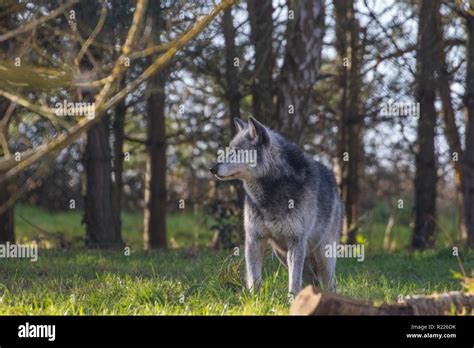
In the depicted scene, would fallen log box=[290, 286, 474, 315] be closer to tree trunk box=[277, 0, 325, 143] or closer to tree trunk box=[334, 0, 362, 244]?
tree trunk box=[277, 0, 325, 143]

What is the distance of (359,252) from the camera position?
13.4 meters

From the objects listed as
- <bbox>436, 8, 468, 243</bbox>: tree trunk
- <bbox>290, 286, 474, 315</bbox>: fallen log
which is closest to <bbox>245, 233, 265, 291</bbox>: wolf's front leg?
<bbox>290, 286, 474, 315</bbox>: fallen log

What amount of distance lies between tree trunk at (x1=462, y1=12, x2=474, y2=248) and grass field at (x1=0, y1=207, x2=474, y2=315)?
2.10 metres

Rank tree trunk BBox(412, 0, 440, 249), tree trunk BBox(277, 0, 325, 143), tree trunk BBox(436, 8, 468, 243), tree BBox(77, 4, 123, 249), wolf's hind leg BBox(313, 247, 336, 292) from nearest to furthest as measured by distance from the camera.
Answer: wolf's hind leg BBox(313, 247, 336, 292) < tree trunk BBox(277, 0, 325, 143) < tree BBox(77, 4, 123, 249) < tree trunk BBox(412, 0, 440, 249) < tree trunk BBox(436, 8, 468, 243)

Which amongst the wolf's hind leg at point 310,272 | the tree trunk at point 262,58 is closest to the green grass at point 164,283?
the wolf's hind leg at point 310,272

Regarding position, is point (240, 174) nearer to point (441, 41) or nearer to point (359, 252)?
point (359, 252)

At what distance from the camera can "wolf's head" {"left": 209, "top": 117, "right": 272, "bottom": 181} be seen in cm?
885

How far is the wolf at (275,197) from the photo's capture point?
8812 mm

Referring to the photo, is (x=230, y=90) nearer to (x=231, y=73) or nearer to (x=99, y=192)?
(x=231, y=73)

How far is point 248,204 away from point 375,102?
720 centimetres

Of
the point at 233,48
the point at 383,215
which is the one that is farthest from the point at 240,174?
the point at 383,215

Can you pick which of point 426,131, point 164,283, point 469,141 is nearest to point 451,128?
point 426,131

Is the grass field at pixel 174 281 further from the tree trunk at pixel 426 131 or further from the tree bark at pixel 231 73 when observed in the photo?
the tree bark at pixel 231 73

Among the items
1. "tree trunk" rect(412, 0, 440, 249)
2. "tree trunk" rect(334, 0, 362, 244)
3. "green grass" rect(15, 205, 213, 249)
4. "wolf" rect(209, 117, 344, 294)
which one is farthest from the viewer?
"green grass" rect(15, 205, 213, 249)
